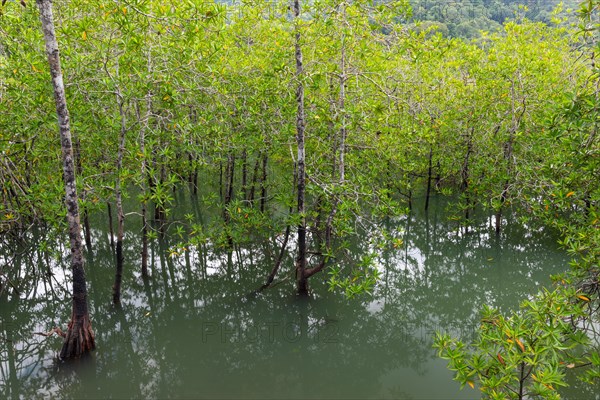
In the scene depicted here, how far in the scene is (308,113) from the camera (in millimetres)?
9781

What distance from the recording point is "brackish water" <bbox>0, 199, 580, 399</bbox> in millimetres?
8117

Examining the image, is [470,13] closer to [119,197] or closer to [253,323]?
[253,323]

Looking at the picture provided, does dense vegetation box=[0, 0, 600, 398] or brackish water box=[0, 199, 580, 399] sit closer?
dense vegetation box=[0, 0, 600, 398]

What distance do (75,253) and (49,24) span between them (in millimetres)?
4140

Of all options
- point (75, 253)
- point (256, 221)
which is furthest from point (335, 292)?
point (75, 253)

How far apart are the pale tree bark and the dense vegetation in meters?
0.58

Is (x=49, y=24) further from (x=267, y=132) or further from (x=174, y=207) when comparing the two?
(x=174, y=207)

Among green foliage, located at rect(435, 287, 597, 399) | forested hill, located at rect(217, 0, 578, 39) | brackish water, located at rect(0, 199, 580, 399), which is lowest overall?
brackish water, located at rect(0, 199, 580, 399)

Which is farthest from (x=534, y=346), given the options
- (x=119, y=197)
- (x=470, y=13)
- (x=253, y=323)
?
(x=470, y=13)

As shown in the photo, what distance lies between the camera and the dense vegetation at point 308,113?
5.23 metres

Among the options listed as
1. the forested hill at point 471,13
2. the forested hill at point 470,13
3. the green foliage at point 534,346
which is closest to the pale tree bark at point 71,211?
the green foliage at point 534,346

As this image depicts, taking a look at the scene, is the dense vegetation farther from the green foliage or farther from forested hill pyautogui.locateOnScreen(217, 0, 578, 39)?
forested hill pyautogui.locateOnScreen(217, 0, 578, 39)

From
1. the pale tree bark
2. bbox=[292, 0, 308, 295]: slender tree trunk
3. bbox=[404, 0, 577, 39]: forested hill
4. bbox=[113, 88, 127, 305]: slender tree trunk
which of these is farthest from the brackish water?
bbox=[404, 0, 577, 39]: forested hill

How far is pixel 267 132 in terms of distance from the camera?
10750 millimetres
